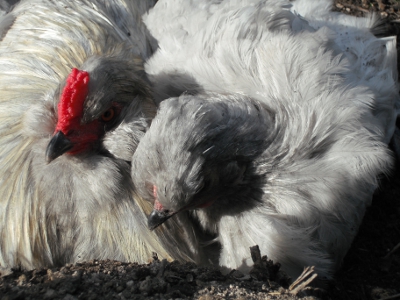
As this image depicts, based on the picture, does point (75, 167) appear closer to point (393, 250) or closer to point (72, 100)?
point (72, 100)

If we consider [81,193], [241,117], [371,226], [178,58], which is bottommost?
[371,226]

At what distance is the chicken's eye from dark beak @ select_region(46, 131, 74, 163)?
280 mm

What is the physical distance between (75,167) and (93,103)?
463mm

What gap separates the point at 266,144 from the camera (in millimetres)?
3217

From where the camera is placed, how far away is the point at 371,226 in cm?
436

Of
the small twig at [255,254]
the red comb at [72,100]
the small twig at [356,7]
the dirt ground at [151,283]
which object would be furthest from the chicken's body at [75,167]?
the small twig at [356,7]

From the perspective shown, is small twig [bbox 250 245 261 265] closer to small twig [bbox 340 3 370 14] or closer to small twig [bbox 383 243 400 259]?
small twig [bbox 383 243 400 259]

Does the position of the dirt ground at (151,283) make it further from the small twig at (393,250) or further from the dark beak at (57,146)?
the dark beak at (57,146)

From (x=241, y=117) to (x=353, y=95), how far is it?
86 cm

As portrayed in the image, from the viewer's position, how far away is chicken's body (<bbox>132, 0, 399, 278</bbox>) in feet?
9.53

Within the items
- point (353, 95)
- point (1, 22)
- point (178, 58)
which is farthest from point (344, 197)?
point (1, 22)

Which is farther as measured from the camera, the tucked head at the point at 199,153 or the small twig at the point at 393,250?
the small twig at the point at 393,250

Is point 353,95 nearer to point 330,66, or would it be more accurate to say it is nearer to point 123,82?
point 330,66

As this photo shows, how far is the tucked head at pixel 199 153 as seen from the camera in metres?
2.82
